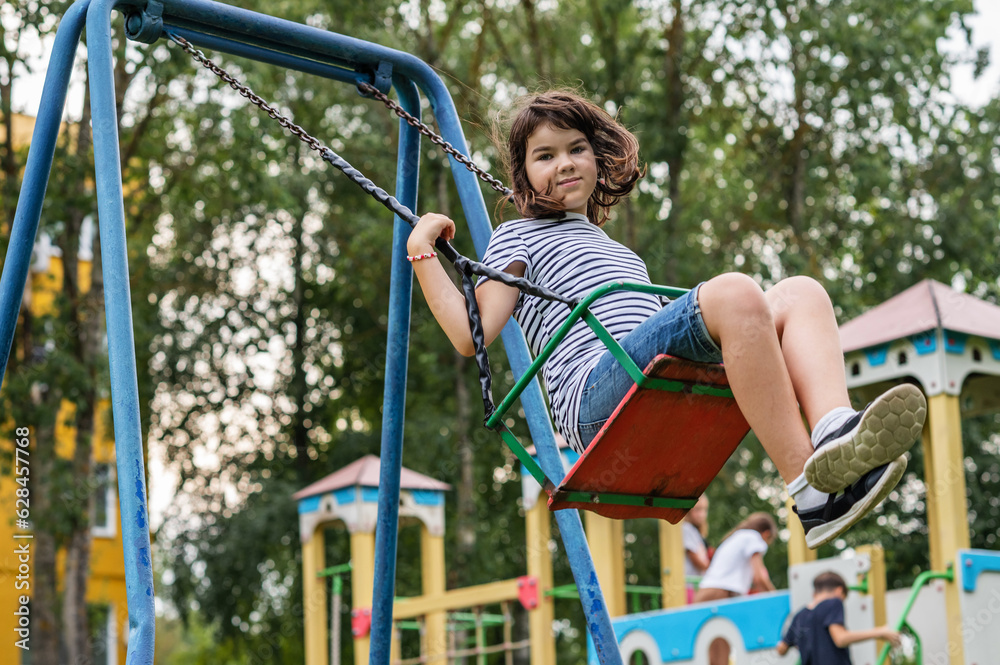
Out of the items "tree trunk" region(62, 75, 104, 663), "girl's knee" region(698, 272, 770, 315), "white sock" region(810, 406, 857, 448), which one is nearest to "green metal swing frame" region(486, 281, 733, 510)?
"girl's knee" region(698, 272, 770, 315)

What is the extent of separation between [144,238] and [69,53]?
40.0ft

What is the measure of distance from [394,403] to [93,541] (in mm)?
15965

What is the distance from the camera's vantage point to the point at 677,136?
13.2 metres

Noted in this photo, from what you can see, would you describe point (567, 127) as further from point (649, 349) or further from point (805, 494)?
point (805, 494)

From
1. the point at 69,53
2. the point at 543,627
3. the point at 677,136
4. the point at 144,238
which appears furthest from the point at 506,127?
the point at 144,238

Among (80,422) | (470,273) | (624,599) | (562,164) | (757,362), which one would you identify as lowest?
(624,599)

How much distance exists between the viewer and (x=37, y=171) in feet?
9.29

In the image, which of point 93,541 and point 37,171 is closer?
point 37,171

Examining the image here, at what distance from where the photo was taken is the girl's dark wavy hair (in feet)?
8.94

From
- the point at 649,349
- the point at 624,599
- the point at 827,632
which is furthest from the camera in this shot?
the point at 624,599

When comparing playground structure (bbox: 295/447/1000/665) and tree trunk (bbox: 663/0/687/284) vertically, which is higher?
tree trunk (bbox: 663/0/687/284)

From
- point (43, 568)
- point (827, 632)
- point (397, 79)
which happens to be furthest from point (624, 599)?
point (43, 568)

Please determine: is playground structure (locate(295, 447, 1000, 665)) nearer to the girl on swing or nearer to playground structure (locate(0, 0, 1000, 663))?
playground structure (locate(0, 0, 1000, 663))

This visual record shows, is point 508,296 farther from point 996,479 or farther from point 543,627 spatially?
point 996,479
